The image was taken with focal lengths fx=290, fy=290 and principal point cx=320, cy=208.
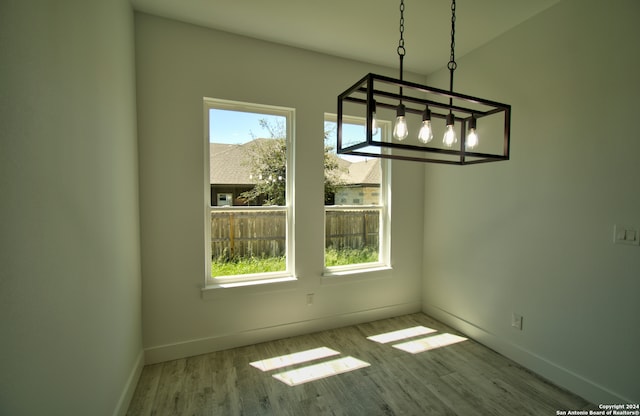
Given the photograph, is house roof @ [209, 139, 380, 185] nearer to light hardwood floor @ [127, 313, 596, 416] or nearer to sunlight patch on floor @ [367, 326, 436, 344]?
light hardwood floor @ [127, 313, 596, 416]

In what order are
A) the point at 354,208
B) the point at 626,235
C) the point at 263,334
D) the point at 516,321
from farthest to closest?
the point at 354,208, the point at 263,334, the point at 516,321, the point at 626,235

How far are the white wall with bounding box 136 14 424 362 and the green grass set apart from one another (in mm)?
181

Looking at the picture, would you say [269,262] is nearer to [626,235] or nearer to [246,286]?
[246,286]

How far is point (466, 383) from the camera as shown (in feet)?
7.23

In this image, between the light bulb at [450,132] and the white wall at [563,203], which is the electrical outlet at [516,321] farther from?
the light bulb at [450,132]

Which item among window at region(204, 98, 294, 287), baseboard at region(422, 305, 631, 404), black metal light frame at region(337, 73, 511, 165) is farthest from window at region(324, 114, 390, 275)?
black metal light frame at region(337, 73, 511, 165)

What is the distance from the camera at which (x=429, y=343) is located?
2.80 meters

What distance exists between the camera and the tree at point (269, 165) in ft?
→ 9.21

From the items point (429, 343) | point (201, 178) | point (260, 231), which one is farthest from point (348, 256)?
point (201, 178)

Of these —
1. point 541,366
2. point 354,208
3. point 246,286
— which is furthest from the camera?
point 354,208

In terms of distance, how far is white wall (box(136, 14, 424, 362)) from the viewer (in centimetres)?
239

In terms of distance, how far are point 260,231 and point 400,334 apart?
5.84ft

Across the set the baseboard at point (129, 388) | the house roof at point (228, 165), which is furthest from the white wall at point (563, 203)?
the baseboard at point (129, 388)

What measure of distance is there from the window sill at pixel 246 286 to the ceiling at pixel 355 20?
7.43ft
